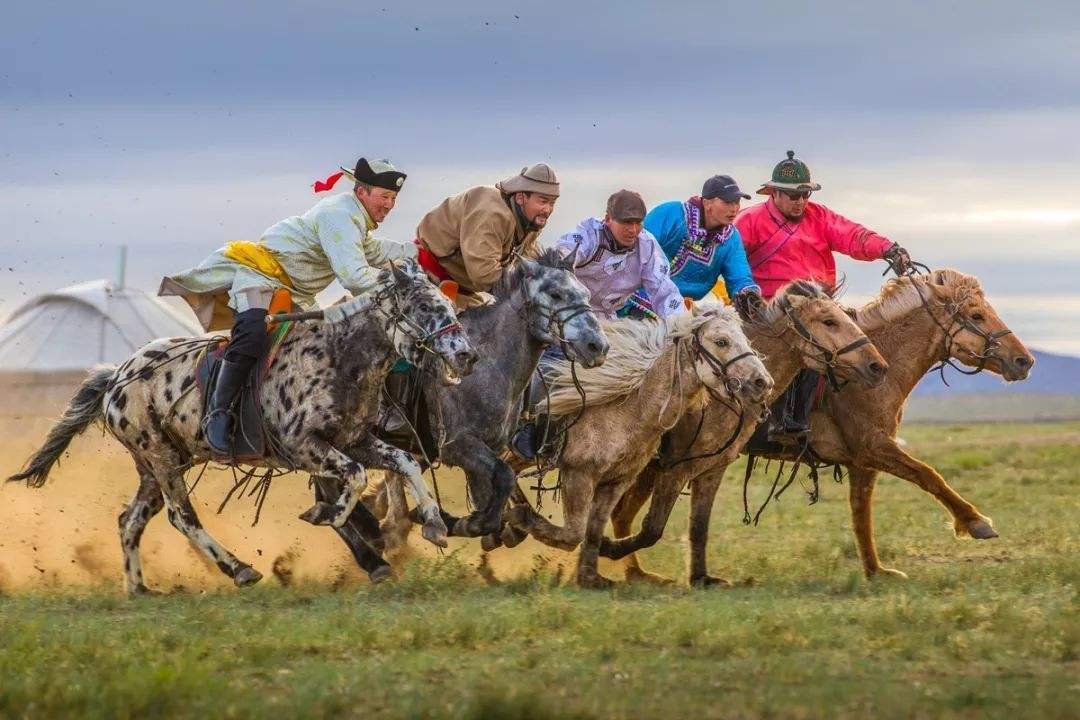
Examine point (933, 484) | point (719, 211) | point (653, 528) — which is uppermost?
point (719, 211)

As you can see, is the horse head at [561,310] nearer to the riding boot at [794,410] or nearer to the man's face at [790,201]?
the riding boot at [794,410]

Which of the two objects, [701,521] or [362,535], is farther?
[701,521]

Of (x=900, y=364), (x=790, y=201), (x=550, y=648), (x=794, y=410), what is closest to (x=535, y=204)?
(x=794, y=410)

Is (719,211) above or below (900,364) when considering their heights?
above

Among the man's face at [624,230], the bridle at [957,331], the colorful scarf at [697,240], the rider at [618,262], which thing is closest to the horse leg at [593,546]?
→ the rider at [618,262]

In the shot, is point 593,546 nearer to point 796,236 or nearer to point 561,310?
point 561,310

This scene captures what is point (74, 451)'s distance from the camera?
16.0 meters

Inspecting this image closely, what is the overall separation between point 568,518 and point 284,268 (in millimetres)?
2511

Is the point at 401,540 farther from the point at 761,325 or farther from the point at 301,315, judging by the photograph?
the point at 761,325

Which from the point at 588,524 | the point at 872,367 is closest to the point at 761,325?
the point at 872,367

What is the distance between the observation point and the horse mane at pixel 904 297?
12.8 metres

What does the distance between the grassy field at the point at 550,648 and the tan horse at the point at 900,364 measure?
76 cm

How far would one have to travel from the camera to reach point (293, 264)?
11281mm

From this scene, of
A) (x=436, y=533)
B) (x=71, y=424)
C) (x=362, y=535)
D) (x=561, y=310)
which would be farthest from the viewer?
(x=71, y=424)
